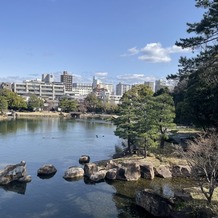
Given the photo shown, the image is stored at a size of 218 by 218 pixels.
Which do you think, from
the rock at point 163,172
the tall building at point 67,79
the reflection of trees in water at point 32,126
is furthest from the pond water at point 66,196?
the tall building at point 67,79

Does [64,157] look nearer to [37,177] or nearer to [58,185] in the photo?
[37,177]

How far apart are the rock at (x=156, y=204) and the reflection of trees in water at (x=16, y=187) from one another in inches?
295

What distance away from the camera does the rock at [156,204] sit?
13930mm

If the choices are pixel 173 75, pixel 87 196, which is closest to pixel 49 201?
pixel 87 196

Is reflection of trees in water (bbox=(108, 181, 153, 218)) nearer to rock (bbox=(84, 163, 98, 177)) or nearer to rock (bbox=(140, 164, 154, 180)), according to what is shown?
rock (bbox=(140, 164, 154, 180))

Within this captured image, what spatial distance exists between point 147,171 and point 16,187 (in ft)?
28.2

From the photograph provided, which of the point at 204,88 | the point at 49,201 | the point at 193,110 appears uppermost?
the point at 204,88

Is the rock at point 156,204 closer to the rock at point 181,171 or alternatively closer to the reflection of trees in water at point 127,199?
the reflection of trees in water at point 127,199

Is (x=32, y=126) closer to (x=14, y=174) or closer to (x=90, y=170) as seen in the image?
(x=14, y=174)

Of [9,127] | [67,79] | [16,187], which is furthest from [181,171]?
[67,79]

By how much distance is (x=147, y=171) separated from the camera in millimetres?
20203

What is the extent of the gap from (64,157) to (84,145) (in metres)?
7.92

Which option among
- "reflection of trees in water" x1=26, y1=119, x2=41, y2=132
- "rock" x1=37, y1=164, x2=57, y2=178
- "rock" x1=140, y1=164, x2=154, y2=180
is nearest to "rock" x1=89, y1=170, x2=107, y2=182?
"rock" x1=140, y1=164, x2=154, y2=180

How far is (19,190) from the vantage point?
17.9 metres
